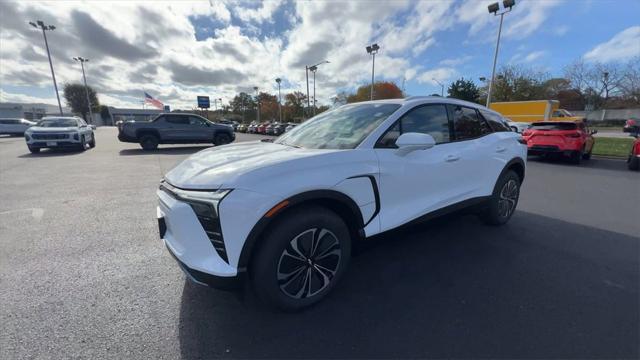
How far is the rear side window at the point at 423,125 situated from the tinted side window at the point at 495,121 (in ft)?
3.25

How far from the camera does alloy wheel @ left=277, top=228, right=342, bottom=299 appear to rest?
212 cm

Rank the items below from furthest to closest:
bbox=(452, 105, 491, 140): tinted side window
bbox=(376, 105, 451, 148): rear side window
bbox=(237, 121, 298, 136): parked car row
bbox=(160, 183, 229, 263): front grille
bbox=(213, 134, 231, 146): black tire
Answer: bbox=(237, 121, 298, 136): parked car row
bbox=(213, 134, 231, 146): black tire
bbox=(452, 105, 491, 140): tinted side window
bbox=(376, 105, 451, 148): rear side window
bbox=(160, 183, 229, 263): front grille

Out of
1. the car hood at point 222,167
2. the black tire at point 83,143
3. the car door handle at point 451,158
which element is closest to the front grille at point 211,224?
the car hood at point 222,167

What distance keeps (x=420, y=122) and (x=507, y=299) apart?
176cm

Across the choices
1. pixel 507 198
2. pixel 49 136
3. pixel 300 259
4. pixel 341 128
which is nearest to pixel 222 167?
pixel 300 259

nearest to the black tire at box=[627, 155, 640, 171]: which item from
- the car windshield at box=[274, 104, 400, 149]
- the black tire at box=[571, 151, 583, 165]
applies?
the black tire at box=[571, 151, 583, 165]

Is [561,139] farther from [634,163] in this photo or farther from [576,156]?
[634,163]

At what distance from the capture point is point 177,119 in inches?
545

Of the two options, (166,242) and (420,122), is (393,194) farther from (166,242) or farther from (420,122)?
(166,242)

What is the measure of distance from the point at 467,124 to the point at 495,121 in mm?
846

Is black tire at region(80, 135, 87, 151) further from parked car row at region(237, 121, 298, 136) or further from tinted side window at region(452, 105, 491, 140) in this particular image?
parked car row at region(237, 121, 298, 136)

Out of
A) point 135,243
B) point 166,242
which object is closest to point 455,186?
point 166,242

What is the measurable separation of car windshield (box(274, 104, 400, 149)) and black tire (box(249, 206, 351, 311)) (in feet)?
2.42

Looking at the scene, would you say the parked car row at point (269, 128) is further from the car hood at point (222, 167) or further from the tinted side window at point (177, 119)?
the car hood at point (222, 167)
